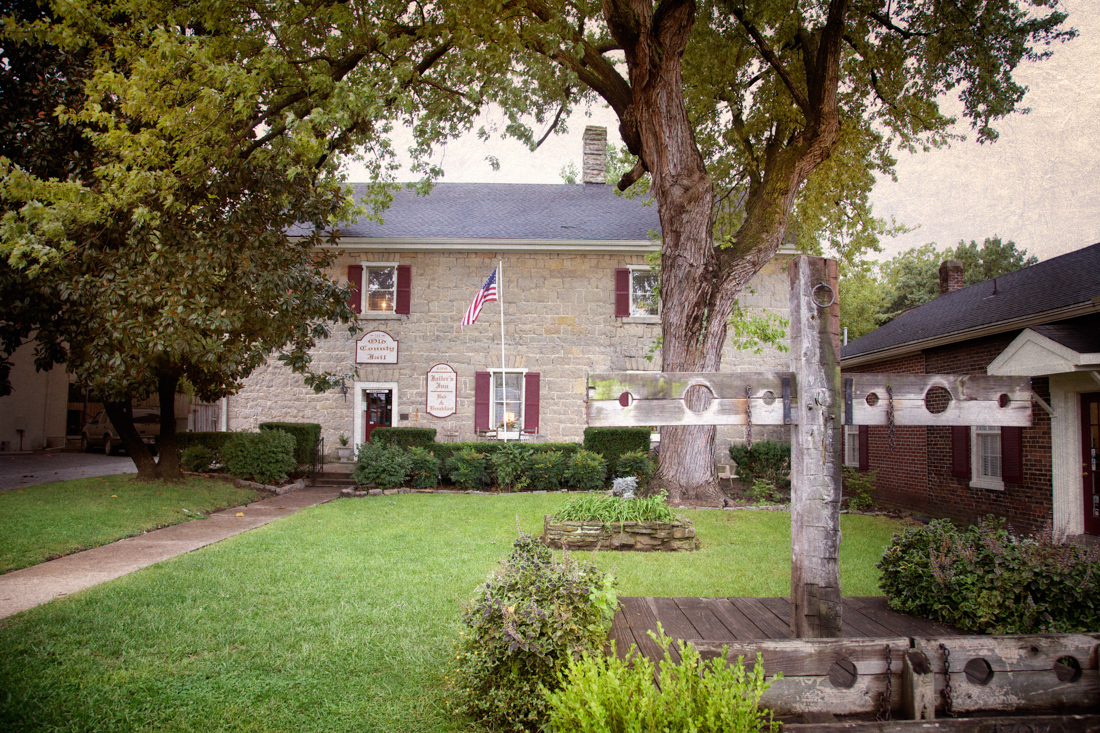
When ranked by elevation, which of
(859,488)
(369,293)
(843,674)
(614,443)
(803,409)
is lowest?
(859,488)

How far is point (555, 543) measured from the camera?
25.5 feet

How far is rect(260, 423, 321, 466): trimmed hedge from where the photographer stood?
14023mm

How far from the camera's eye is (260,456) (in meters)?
12.7

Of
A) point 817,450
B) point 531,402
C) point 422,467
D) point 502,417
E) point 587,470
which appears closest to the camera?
point 817,450

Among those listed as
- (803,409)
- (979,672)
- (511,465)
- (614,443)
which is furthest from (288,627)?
(614,443)

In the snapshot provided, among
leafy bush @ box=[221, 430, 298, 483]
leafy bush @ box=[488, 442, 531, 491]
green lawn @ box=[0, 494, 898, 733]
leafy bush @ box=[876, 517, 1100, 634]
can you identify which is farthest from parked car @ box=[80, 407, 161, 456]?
leafy bush @ box=[876, 517, 1100, 634]

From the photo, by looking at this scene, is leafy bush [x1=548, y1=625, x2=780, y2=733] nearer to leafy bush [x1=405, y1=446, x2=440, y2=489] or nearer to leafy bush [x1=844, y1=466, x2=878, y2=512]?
leafy bush [x1=844, y1=466, x2=878, y2=512]

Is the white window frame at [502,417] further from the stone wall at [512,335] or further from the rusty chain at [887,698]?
the rusty chain at [887,698]

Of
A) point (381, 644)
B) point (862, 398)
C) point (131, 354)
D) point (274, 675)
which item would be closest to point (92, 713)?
point (274, 675)

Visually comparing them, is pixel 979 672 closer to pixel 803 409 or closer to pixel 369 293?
pixel 803 409

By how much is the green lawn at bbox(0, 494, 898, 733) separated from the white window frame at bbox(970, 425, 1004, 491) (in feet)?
8.85

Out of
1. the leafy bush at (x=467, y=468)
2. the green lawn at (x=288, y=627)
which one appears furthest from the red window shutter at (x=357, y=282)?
the green lawn at (x=288, y=627)

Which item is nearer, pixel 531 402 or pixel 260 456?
pixel 260 456

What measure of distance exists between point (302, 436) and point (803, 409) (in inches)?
512
